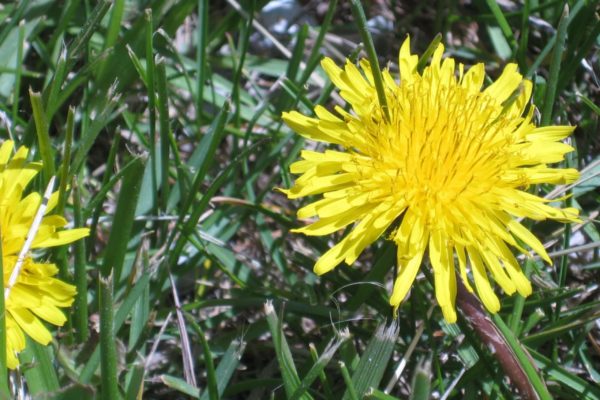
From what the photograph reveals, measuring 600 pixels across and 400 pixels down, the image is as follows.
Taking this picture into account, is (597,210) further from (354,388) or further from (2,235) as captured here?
(2,235)

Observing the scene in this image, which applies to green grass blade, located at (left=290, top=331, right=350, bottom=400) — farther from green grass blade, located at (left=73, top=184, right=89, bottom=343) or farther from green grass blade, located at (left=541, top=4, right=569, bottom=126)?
green grass blade, located at (left=541, top=4, right=569, bottom=126)

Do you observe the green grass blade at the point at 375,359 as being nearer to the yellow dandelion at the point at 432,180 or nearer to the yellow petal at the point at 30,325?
the yellow dandelion at the point at 432,180

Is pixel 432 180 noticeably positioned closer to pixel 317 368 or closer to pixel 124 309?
pixel 317 368

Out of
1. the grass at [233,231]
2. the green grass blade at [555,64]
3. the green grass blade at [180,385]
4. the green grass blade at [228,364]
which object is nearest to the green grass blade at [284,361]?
the grass at [233,231]

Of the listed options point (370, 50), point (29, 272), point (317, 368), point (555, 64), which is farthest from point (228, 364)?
point (555, 64)

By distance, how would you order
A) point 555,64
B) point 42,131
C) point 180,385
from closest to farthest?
point 42,131 < point 180,385 < point 555,64
